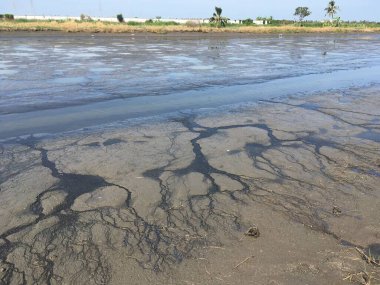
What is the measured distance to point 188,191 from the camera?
16.6 feet

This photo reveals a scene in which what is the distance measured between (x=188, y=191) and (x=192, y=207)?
1.50 ft

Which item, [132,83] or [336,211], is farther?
[132,83]

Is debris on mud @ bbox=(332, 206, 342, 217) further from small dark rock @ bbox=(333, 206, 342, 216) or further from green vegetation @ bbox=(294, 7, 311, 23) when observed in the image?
green vegetation @ bbox=(294, 7, 311, 23)

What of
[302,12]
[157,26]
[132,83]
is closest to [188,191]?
[132,83]

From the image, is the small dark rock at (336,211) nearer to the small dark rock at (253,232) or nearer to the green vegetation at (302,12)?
the small dark rock at (253,232)

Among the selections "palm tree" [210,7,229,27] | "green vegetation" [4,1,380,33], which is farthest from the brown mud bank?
"palm tree" [210,7,229,27]

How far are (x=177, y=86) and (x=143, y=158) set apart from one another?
655 cm

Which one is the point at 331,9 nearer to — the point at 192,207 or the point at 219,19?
the point at 219,19

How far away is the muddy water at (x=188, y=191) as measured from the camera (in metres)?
3.59

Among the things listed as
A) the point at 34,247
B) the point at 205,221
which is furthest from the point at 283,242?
the point at 34,247

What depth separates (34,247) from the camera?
3.81 m

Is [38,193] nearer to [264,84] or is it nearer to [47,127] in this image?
[47,127]

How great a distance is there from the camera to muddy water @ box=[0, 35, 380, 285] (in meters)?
3.59

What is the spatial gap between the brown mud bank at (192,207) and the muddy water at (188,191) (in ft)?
0.06
